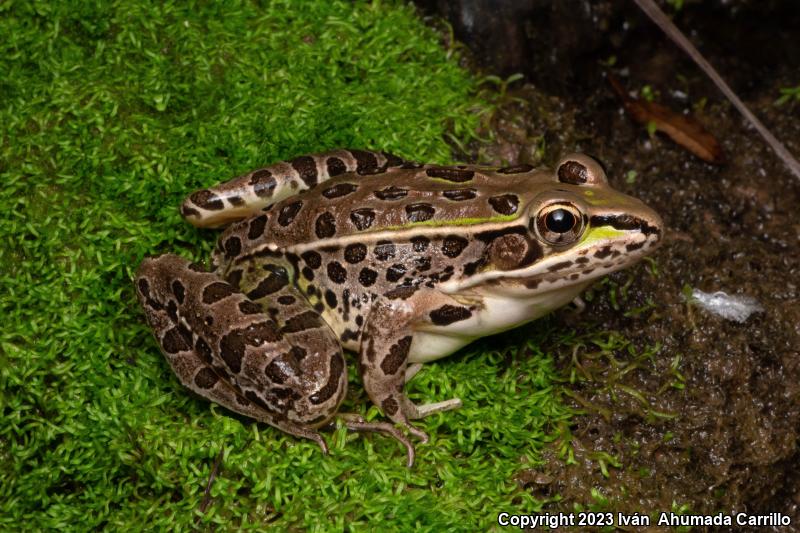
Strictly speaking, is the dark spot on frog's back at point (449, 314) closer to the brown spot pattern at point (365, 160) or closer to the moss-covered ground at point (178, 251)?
the moss-covered ground at point (178, 251)

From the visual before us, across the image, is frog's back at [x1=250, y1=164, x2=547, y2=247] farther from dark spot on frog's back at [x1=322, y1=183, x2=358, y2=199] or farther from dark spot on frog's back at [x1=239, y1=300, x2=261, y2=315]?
dark spot on frog's back at [x1=239, y1=300, x2=261, y2=315]

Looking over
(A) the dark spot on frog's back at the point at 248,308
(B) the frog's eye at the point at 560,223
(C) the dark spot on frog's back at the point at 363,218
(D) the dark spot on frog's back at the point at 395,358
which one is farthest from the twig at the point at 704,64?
(A) the dark spot on frog's back at the point at 248,308

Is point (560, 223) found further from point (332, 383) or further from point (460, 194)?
point (332, 383)

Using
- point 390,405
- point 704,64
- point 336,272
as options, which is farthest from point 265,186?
point 704,64

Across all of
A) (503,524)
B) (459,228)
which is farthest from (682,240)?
(503,524)

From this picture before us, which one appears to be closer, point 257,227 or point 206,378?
point 206,378

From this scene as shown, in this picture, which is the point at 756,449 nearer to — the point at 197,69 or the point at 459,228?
the point at 459,228

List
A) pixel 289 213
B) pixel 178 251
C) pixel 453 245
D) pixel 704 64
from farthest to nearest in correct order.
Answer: pixel 178 251, pixel 289 213, pixel 453 245, pixel 704 64
